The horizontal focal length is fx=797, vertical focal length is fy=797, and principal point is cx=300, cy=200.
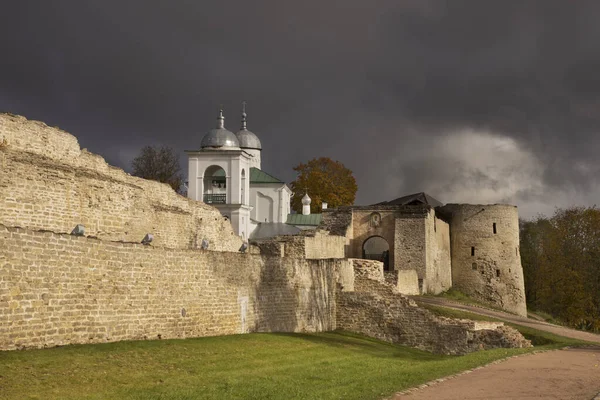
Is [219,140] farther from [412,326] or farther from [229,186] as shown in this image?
[412,326]

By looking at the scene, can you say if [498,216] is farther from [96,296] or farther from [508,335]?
[96,296]

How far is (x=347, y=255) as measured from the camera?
42781 millimetres

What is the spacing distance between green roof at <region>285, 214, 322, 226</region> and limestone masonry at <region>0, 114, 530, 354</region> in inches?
803

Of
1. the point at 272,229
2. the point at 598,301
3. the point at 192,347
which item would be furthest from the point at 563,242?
the point at 192,347

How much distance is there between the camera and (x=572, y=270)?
4678cm

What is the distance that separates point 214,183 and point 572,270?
24840 millimetres

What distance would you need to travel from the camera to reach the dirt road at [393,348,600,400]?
522 inches

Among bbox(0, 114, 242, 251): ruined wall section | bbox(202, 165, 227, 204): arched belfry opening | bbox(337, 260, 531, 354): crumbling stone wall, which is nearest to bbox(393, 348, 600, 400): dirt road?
bbox(337, 260, 531, 354): crumbling stone wall

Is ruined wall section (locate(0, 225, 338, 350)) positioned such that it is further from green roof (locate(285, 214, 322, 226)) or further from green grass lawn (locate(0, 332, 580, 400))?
green roof (locate(285, 214, 322, 226))

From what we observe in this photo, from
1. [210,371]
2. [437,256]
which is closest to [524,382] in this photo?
[210,371]

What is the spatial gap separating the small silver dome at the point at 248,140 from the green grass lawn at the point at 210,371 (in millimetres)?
49778

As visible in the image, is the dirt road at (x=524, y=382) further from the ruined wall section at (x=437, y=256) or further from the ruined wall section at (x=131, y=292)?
the ruined wall section at (x=437, y=256)

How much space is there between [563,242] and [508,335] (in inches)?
1034

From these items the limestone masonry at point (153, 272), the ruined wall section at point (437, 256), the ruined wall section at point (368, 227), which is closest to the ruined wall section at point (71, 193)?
the limestone masonry at point (153, 272)
